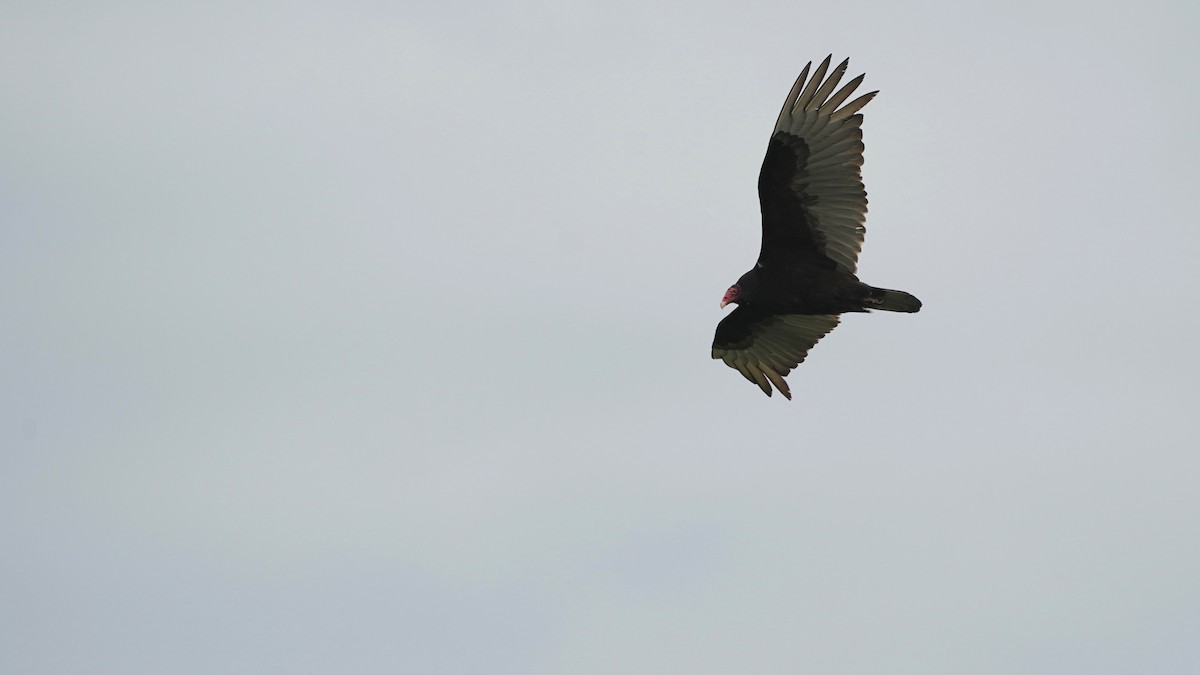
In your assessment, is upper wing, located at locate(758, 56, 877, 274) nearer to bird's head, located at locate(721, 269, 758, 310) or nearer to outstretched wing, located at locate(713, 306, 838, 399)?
bird's head, located at locate(721, 269, 758, 310)

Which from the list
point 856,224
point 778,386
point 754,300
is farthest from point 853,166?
point 778,386

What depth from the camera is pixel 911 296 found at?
15922 mm

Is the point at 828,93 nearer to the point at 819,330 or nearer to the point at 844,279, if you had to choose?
the point at 844,279

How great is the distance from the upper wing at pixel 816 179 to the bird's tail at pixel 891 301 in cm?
39

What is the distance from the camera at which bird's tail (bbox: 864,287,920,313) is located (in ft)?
52.2

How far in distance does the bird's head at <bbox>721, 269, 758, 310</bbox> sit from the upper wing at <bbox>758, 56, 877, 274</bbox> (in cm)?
21

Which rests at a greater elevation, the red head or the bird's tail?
the red head

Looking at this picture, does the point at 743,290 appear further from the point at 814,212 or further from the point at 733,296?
the point at 814,212

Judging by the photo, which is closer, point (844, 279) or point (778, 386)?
point (844, 279)

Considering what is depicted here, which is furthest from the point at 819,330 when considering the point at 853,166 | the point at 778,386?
the point at 853,166

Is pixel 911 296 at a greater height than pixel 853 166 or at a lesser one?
lesser

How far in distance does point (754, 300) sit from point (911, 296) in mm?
1646

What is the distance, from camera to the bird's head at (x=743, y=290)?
16469 mm

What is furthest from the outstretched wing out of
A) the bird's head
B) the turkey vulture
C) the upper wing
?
the upper wing
